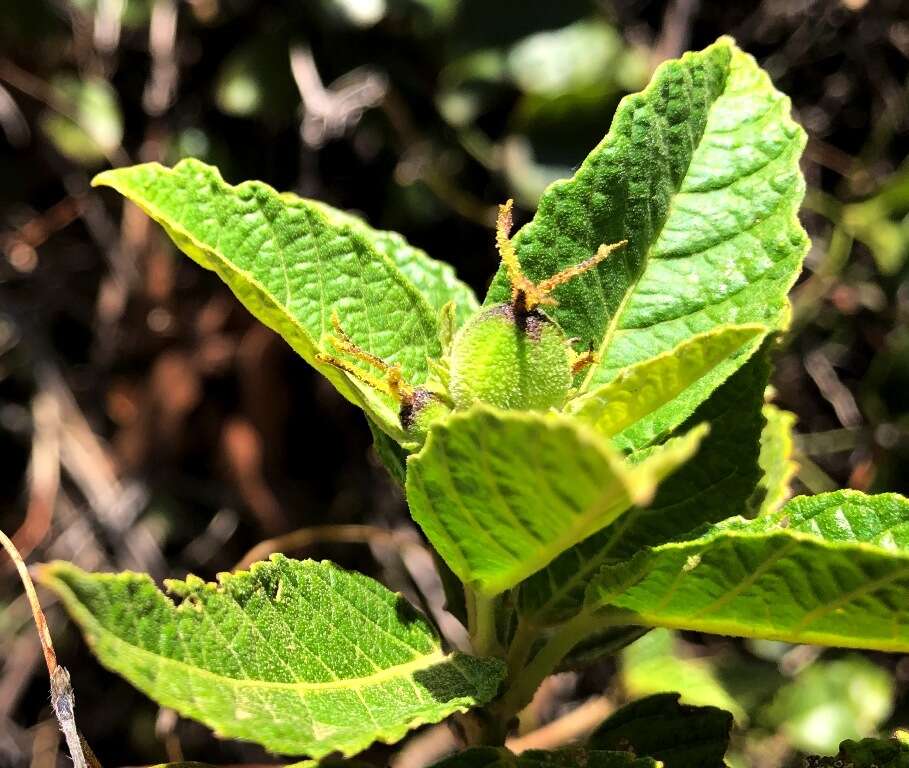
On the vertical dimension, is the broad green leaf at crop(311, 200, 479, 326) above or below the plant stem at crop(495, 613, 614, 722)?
above

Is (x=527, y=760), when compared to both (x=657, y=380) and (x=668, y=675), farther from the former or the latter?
(x=668, y=675)

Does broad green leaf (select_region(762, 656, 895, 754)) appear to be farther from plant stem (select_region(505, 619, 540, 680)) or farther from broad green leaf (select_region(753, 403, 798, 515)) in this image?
plant stem (select_region(505, 619, 540, 680))

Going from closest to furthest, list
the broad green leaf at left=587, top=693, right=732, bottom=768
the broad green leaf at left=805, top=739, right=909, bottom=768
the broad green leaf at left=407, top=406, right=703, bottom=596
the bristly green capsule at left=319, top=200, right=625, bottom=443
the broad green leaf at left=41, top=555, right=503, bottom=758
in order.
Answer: the broad green leaf at left=407, top=406, right=703, bottom=596
the broad green leaf at left=41, top=555, right=503, bottom=758
the bristly green capsule at left=319, top=200, right=625, bottom=443
the broad green leaf at left=805, top=739, right=909, bottom=768
the broad green leaf at left=587, top=693, right=732, bottom=768

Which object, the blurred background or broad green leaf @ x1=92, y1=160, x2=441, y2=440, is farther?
the blurred background

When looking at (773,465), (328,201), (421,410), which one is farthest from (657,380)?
(328,201)

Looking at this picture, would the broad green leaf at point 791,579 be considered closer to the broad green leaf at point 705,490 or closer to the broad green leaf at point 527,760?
the broad green leaf at point 705,490

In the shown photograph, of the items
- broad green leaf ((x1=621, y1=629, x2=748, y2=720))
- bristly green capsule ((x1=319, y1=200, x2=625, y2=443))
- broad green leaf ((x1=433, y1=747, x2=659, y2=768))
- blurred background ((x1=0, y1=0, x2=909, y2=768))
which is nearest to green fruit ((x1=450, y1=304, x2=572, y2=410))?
bristly green capsule ((x1=319, y1=200, x2=625, y2=443))
